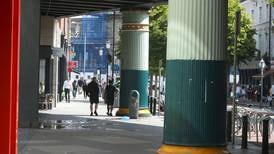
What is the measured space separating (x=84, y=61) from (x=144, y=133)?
98129 millimetres

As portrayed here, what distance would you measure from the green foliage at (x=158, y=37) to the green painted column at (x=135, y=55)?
23.4 metres

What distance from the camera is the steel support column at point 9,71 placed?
271cm

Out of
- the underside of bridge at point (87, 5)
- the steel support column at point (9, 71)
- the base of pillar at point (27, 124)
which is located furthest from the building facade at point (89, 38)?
the steel support column at point (9, 71)

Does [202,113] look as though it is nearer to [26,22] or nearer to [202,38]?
[202,38]

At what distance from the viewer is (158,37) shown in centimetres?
5112

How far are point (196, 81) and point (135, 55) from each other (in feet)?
52.4

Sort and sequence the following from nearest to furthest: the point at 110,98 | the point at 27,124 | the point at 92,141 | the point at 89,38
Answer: the point at 92,141 → the point at 27,124 → the point at 110,98 → the point at 89,38

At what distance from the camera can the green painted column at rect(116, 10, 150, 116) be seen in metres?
26.5

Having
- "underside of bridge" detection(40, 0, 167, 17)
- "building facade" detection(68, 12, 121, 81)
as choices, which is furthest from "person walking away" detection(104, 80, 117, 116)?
"building facade" detection(68, 12, 121, 81)

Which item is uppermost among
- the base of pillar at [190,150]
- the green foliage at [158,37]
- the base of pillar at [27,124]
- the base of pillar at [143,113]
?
the green foliage at [158,37]

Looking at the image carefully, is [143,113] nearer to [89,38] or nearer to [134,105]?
[134,105]

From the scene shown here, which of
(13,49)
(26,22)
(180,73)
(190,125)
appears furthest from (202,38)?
(26,22)

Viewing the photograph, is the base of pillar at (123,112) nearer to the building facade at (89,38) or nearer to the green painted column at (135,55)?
the green painted column at (135,55)

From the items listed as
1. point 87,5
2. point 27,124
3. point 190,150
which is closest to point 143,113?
point 87,5
